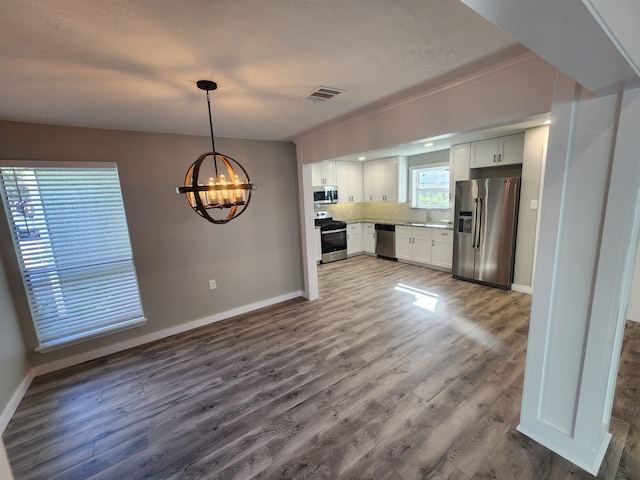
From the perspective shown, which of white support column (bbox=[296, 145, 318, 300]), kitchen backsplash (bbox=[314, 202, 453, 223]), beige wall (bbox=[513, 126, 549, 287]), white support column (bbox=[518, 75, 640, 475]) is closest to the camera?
white support column (bbox=[518, 75, 640, 475])

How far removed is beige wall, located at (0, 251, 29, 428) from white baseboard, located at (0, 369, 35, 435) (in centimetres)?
1

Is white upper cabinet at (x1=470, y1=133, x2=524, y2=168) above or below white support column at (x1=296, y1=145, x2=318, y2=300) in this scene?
above

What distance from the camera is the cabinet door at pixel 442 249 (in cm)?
503

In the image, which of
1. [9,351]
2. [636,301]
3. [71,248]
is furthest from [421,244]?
[9,351]

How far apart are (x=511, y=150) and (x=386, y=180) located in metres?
2.56

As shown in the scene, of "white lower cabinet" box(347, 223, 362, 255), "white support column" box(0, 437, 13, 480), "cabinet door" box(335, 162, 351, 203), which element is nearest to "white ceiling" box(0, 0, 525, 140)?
"white support column" box(0, 437, 13, 480)

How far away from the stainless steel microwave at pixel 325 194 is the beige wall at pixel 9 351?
4803 mm

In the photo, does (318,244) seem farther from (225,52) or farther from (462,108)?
(225,52)

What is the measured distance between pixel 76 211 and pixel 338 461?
3.22 meters

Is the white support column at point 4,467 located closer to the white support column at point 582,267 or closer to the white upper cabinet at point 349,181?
the white support column at point 582,267

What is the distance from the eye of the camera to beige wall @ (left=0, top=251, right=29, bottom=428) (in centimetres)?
220

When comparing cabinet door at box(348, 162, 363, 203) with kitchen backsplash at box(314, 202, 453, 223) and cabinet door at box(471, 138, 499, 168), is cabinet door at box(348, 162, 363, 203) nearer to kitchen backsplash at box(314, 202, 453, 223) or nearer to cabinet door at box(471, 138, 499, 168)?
kitchen backsplash at box(314, 202, 453, 223)

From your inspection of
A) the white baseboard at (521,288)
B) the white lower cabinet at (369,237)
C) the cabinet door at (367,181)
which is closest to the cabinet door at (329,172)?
the cabinet door at (367,181)

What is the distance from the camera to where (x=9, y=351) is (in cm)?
234
